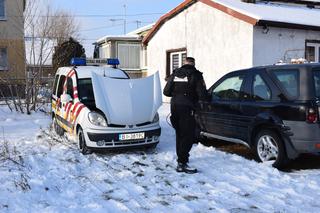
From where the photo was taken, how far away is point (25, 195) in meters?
5.51

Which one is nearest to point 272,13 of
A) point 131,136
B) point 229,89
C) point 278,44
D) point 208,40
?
point 278,44

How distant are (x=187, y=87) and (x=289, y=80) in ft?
5.39

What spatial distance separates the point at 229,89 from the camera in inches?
326

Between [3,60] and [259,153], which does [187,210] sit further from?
[3,60]

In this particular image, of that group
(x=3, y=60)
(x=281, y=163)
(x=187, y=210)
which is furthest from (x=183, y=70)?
(x=3, y=60)

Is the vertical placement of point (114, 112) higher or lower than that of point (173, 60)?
lower

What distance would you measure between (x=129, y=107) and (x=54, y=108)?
3445 mm

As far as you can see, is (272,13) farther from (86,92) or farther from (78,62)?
(86,92)

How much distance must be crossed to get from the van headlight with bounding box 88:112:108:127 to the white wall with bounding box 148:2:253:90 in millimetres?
7136

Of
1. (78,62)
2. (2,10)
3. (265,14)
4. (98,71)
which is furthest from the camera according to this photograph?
(2,10)

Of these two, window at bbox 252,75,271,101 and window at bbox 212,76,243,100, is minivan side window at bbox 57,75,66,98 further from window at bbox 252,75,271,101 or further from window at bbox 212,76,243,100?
window at bbox 252,75,271,101

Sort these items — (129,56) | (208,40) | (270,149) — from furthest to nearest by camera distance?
1. (129,56)
2. (208,40)
3. (270,149)

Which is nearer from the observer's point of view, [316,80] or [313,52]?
[316,80]

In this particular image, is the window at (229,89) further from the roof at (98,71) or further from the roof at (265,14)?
the roof at (265,14)
